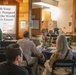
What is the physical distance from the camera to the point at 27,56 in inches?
193

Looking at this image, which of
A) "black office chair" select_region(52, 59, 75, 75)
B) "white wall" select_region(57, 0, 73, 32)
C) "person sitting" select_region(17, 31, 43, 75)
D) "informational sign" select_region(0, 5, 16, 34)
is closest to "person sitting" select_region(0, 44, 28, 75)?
"black office chair" select_region(52, 59, 75, 75)

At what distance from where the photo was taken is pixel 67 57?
3.77 metres

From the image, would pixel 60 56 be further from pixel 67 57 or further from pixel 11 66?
pixel 11 66

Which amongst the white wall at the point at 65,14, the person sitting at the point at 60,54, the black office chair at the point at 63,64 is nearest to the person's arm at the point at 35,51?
the person sitting at the point at 60,54

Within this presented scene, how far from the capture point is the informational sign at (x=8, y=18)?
6805 mm

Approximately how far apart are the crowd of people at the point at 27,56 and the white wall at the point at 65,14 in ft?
23.3

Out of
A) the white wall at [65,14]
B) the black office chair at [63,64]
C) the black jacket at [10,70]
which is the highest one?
the white wall at [65,14]

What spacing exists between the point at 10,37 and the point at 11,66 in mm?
4838

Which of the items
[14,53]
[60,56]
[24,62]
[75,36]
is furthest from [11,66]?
[75,36]

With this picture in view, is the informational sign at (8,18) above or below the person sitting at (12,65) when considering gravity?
above

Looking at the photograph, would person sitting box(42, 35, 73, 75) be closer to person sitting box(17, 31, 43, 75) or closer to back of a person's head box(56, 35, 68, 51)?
back of a person's head box(56, 35, 68, 51)

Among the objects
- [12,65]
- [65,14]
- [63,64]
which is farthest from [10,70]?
[65,14]

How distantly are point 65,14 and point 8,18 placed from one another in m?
6.83

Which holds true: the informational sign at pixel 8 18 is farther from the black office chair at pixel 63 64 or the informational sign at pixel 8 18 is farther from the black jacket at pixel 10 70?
the black jacket at pixel 10 70
